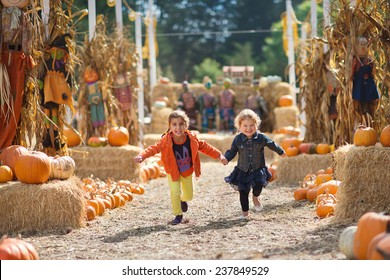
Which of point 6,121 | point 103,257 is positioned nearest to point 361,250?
point 103,257

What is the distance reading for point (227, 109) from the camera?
63.5ft

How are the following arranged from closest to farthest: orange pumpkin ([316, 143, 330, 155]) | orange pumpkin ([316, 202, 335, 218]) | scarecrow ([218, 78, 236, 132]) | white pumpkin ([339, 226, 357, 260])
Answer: white pumpkin ([339, 226, 357, 260]) < orange pumpkin ([316, 202, 335, 218]) < orange pumpkin ([316, 143, 330, 155]) < scarecrow ([218, 78, 236, 132])

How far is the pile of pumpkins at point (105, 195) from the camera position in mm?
7608

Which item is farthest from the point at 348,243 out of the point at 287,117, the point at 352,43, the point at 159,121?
the point at 159,121

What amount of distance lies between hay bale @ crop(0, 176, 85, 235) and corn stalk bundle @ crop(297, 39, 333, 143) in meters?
4.89

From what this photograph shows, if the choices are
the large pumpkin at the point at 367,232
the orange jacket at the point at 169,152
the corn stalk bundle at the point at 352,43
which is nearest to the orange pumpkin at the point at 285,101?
the corn stalk bundle at the point at 352,43

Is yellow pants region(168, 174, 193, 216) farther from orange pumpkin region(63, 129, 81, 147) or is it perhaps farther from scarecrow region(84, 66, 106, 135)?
scarecrow region(84, 66, 106, 135)

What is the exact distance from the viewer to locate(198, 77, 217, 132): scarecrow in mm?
19297

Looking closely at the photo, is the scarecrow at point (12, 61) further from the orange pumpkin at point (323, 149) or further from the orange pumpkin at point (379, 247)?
the orange pumpkin at point (323, 149)

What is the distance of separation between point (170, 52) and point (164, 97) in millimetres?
23064

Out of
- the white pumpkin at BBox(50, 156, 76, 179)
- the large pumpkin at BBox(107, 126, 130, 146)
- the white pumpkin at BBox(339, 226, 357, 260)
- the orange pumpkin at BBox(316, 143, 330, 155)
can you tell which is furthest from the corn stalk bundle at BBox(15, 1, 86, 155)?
the white pumpkin at BBox(339, 226, 357, 260)

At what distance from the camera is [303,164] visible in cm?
1059

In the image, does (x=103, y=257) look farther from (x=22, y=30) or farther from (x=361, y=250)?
(x=22, y=30)

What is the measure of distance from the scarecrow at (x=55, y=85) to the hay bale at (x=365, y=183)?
3593 mm
